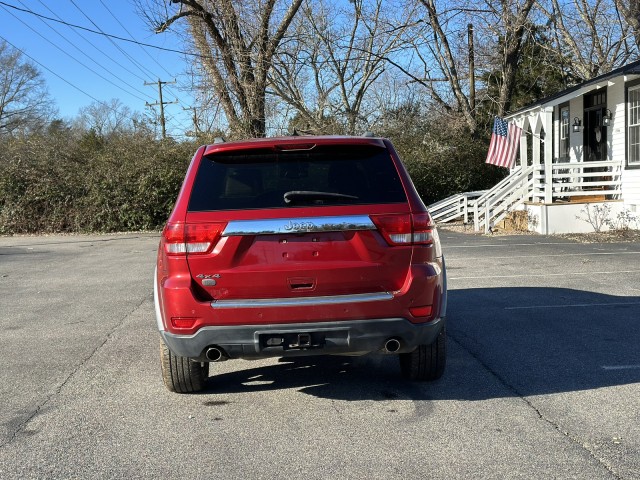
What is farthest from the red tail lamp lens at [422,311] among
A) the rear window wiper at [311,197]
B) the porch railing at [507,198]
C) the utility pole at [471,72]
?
the utility pole at [471,72]

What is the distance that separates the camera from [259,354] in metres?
4.21

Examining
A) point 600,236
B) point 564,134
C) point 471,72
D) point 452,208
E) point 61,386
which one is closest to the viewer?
point 61,386

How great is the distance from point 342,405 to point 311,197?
1549mm

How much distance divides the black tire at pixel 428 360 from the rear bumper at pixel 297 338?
60 centimetres

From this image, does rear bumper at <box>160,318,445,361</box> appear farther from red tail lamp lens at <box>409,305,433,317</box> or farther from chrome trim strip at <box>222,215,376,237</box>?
chrome trim strip at <box>222,215,376,237</box>

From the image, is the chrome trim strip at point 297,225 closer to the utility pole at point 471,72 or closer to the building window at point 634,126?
the building window at point 634,126

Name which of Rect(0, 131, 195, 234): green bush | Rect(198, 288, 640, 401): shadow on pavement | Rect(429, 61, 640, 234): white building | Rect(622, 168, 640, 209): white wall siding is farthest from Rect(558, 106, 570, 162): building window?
Rect(198, 288, 640, 401): shadow on pavement

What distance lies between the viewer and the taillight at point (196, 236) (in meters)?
4.12

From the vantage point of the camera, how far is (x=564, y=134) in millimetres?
21625

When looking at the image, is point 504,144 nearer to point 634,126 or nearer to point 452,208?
point 452,208

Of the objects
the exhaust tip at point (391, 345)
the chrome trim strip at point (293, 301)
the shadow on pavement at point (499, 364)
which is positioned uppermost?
the chrome trim strip at point (293, 301)

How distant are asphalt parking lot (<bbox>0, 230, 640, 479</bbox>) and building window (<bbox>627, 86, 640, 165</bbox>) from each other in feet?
30.7

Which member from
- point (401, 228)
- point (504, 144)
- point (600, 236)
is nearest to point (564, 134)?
point (504, 144)

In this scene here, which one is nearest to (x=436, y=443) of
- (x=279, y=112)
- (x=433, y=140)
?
(x=433, y=140)
